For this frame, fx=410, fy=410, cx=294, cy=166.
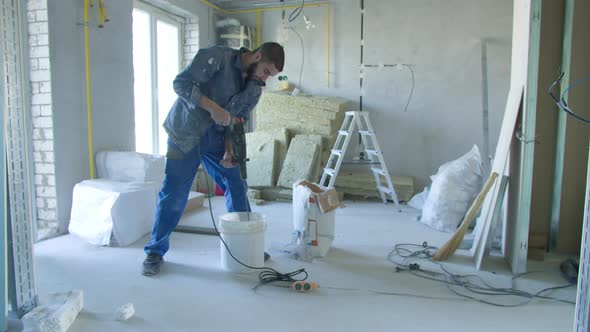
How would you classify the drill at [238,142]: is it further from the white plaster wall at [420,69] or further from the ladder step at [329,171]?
the white plaster wall at [420,69]

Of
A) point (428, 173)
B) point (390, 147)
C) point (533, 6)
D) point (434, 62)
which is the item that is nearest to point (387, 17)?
point (434, 62)

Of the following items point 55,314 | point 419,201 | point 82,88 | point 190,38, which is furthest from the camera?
point 190,38

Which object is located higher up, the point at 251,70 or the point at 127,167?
the point at 251,70

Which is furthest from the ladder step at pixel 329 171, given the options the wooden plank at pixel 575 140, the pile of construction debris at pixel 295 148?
the wooden plank at pixel 575 140

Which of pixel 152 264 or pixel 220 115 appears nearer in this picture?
pixel 220 115

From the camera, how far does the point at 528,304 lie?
6.25ft

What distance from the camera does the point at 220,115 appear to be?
2.08 m

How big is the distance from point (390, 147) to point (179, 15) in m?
2.92

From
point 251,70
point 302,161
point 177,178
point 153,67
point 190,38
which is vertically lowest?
point 302,161

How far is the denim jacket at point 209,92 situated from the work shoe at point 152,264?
2.04 feet

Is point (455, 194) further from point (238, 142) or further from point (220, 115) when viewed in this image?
point (220, 115)

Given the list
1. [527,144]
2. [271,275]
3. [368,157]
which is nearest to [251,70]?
[271,275]

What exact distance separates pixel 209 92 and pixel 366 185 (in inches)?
105

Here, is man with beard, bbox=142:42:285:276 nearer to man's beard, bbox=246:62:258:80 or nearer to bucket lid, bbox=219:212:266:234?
man's beard, bbox=246:62:258:80
